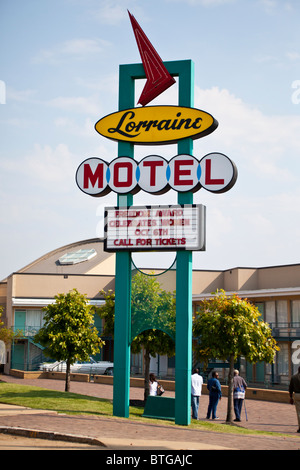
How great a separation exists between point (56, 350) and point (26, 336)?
20.5 metres

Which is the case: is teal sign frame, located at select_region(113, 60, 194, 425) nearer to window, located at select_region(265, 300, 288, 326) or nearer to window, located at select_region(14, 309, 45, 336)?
window, located at select_region(265, 300, 288, 326)

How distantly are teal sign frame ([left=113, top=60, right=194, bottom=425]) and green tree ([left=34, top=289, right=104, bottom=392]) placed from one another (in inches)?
392

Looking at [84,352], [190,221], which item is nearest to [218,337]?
[190,221]

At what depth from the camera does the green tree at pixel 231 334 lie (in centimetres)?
2055

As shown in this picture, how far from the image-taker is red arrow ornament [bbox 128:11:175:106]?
60.7ft

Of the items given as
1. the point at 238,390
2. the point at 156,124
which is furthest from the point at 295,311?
the point at 156,124

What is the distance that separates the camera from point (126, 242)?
1819cm

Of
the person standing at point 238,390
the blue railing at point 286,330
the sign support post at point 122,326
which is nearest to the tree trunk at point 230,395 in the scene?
the person standing at point 238,390

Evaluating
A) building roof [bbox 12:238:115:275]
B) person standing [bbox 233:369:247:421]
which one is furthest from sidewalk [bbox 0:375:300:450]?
building roof [bbox 12:238:115:275]

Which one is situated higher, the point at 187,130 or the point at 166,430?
the point at 187,130

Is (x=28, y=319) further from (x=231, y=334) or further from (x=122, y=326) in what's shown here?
(x=122, y=326)

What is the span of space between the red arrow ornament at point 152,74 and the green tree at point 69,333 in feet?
41.3
